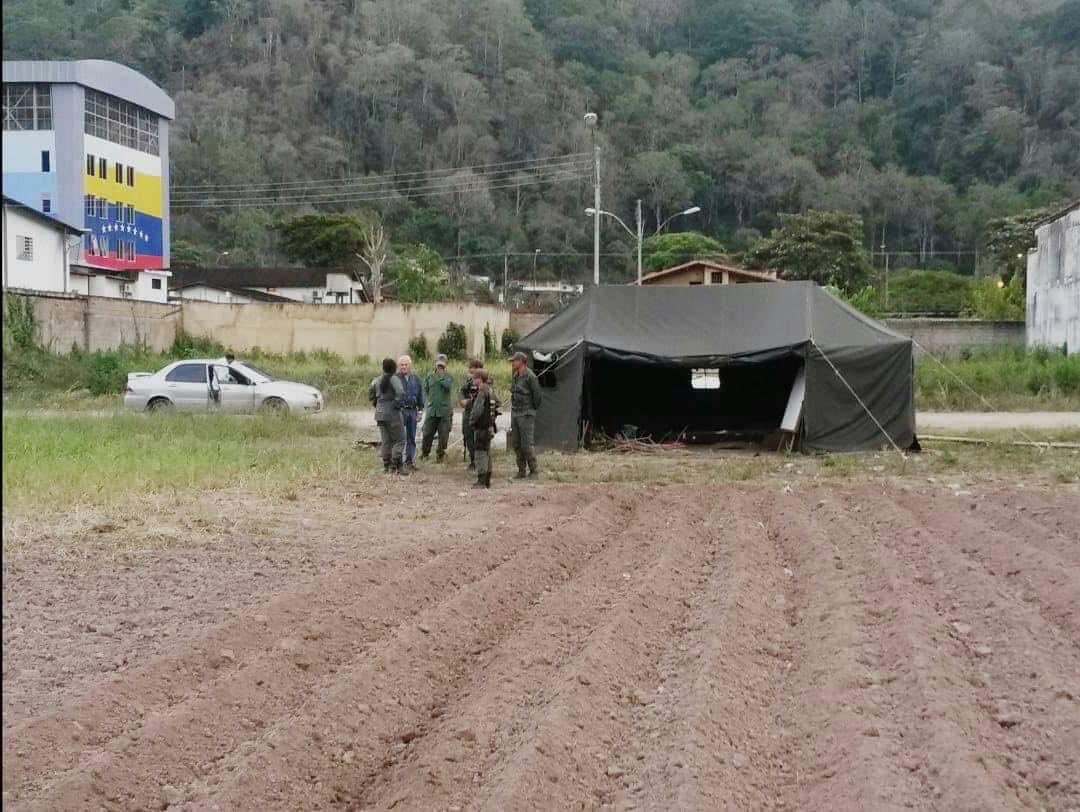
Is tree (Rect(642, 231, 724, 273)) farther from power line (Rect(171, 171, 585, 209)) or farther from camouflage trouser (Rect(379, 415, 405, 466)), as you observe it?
camouflage trouser (Rect(379, 415, 405, 466))

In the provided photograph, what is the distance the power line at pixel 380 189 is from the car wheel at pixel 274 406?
233 feet

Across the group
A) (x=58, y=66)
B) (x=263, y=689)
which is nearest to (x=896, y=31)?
(x=58, y=66)

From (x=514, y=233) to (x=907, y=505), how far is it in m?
83.4

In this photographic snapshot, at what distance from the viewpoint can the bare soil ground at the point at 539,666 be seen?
4863 millimetres

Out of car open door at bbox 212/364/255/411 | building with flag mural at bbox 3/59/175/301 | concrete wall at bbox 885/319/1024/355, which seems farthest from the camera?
building with flag mural at bbox 3/59/175/301

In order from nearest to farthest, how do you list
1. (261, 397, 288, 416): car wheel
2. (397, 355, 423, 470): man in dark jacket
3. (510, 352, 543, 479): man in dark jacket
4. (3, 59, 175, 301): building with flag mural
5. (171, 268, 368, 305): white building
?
(510, 352, 543, 479): man in dark jacket → (397, 355, 423, 470): man in dark jacket → (261, 397, 288, 416): car wheel → (3, 59, 175, 301): building with flag mural → (171, 268, 368, 305): white building

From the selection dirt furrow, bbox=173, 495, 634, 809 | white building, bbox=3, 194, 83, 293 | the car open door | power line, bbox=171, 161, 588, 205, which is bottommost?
dirt furrow, bbox=173, 495, 634, 809

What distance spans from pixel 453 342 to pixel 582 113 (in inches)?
3011

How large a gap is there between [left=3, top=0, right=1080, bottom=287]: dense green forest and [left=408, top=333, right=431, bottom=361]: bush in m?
48.5

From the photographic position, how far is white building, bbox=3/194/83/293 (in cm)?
3653

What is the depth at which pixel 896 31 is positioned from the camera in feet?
414

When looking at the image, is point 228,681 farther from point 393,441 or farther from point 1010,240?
point 1010,240

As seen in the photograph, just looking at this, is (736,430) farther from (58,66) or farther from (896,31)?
(896,31)

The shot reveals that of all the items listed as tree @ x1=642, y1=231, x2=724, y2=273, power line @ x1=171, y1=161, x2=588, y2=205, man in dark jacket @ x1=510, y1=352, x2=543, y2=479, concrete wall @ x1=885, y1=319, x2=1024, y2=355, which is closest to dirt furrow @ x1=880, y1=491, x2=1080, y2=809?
man in dark jacket @ x1=510, y1=352, x2=543, y2=479
